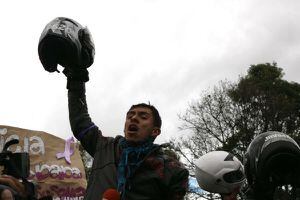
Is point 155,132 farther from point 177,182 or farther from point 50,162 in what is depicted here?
point 50,162

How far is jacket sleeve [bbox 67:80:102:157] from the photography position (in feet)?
11.2

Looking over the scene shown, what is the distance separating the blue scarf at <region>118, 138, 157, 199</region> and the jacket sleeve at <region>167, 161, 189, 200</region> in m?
0.18

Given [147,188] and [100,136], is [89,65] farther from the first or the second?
[147,188]

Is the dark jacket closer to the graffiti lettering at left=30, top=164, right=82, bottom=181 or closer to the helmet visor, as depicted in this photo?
the helmet visor

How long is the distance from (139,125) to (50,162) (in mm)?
8454

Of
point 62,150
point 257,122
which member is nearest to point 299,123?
point 257,122

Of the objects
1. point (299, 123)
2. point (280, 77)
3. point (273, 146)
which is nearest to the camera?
A: point (273, 146)

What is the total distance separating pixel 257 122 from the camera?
2269cm

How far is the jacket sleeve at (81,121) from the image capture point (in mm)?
3400

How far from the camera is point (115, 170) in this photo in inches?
125

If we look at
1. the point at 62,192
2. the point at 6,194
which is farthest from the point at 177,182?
the point at 62,192

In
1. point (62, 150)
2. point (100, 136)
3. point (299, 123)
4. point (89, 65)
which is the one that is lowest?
point (100, 136)

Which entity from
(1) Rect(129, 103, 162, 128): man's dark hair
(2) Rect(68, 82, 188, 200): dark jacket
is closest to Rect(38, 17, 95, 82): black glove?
(2) Rect(68, 82, 188, 200): dark jacket

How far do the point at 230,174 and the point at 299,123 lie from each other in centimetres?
2021
